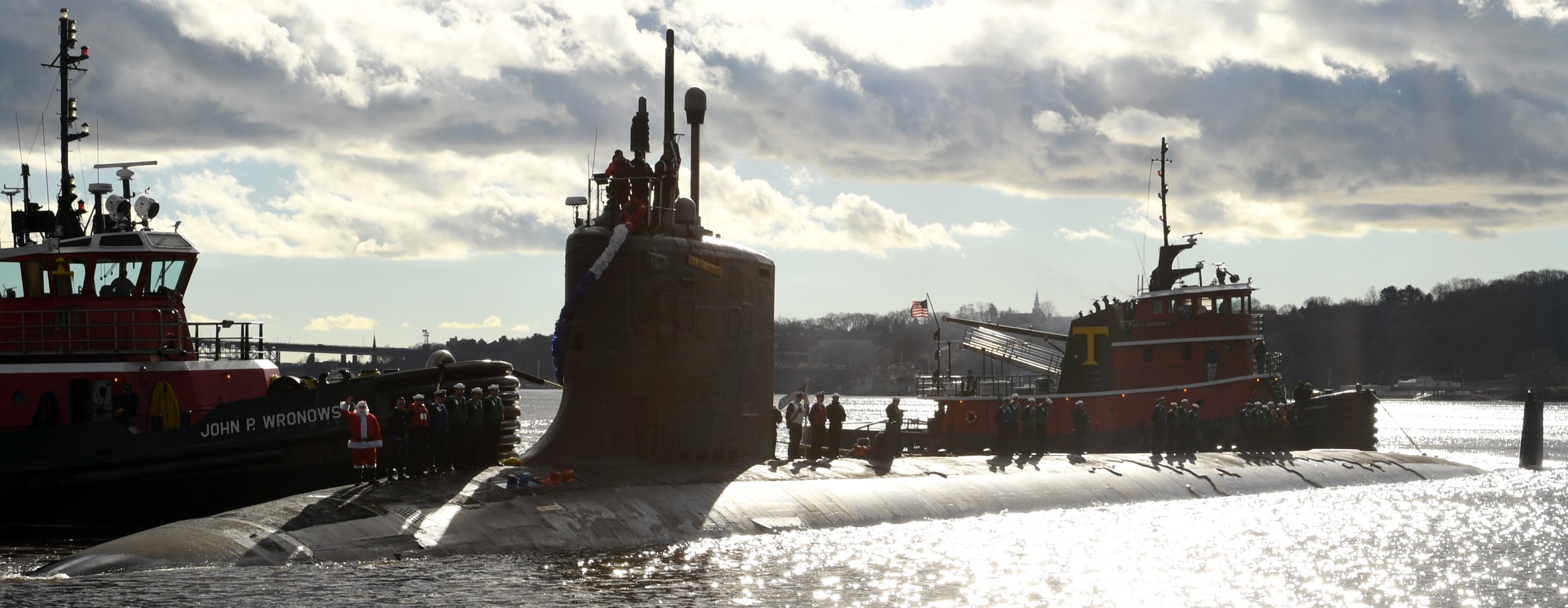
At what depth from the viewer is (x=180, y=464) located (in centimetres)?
2159

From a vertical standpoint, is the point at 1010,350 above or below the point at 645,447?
above

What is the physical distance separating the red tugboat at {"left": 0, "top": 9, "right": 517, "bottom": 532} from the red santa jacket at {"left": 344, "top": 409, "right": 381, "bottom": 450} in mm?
2756

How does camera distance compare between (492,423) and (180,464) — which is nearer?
(492,423)

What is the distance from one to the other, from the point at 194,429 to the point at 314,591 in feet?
28.6

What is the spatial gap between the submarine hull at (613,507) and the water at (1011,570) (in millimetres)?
249

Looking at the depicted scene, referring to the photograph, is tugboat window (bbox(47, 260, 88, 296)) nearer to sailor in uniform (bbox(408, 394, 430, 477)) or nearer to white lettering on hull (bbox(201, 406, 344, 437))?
white lettering on hull (bbox(201, 406, 344, 437))

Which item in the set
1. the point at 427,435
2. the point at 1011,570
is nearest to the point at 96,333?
→ the point at 427,435

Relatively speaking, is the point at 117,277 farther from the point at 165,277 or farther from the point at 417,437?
the point at 417,437

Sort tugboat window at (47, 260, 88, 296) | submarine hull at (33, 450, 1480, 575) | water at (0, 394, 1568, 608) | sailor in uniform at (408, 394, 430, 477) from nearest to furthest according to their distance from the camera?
water at (0, 394, 1568, 608) → submarine hull at (33, 450, 1480, 575) → sailor in uniform at (408, 394, 430, 477) → tugboat window at (47, 260, 88, 296)

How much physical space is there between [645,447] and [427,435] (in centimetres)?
295

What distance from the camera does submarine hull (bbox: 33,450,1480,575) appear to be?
15.2m

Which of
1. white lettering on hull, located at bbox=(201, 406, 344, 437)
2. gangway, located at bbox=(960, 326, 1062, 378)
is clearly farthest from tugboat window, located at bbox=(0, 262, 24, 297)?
gangway, located at bbox=(960, 326, 1062, 378)

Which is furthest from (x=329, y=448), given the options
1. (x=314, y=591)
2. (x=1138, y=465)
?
(x=1138, y=465)

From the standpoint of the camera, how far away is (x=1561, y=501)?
3098cm
